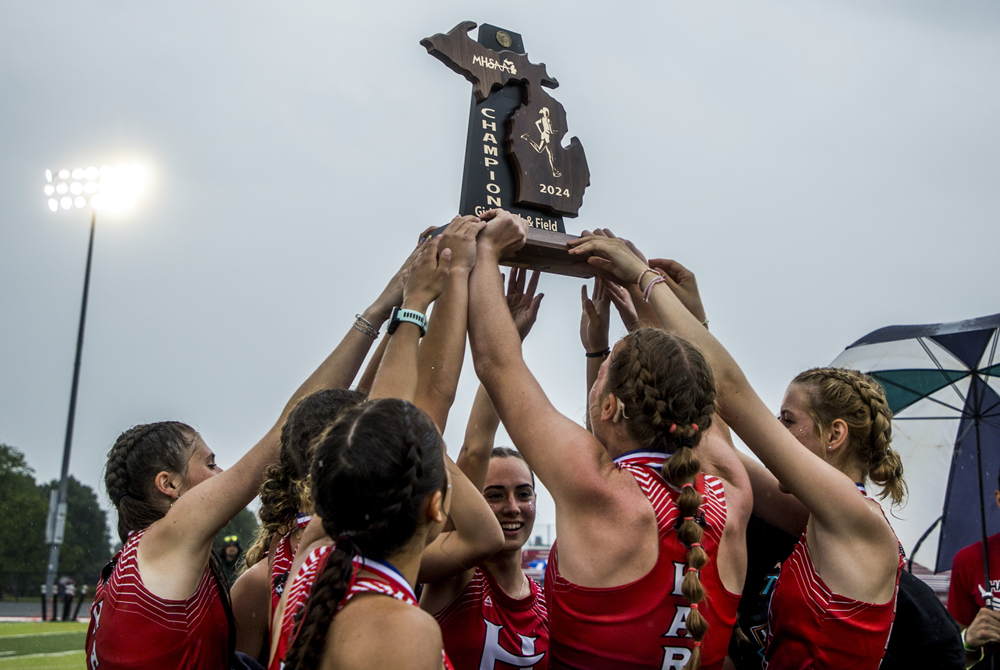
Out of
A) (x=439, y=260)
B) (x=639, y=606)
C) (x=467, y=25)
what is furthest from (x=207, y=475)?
(x=467, y=25)

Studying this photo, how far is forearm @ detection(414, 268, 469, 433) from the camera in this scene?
248cm

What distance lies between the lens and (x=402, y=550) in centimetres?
168

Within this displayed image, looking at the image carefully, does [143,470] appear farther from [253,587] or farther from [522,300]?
[522,300]

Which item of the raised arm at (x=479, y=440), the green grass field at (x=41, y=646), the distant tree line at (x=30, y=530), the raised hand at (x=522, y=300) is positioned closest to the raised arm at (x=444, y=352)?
the raised arm at (x=479, y=440)

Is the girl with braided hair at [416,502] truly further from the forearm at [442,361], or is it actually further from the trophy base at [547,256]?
the trophy base at [547,256]

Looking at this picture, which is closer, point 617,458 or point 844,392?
point 617,458

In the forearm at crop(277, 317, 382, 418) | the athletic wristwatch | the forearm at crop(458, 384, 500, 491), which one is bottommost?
the forearm at crop(458, 384, 500, 491)

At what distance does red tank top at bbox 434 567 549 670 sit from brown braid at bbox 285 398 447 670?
1.10m

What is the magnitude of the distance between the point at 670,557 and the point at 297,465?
1.08m

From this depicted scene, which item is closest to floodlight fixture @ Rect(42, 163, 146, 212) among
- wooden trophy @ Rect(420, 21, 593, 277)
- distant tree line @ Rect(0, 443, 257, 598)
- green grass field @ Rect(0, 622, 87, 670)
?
green grass field @ Rect(0, 622, 87, 670)

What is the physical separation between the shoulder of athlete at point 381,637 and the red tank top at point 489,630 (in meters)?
1.14

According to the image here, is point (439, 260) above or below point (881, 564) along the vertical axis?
above

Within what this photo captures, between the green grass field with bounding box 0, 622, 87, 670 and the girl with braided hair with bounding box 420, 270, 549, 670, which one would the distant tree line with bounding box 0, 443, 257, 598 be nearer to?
the green grass field with bounding box 0, 622, 87, 670

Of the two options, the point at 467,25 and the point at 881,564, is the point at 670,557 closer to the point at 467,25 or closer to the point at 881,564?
the point at 881,564
